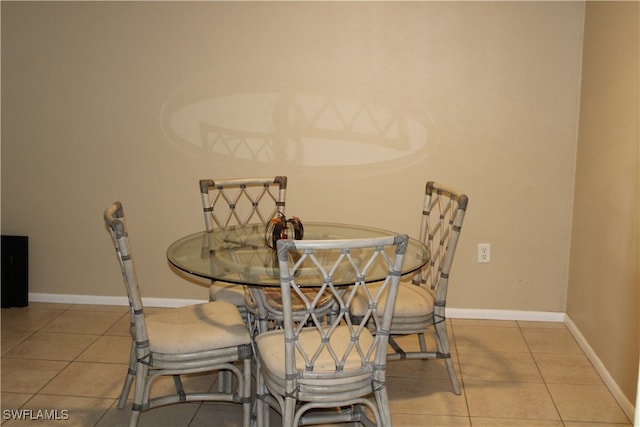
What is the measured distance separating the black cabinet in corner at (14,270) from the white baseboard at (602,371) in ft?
9.95

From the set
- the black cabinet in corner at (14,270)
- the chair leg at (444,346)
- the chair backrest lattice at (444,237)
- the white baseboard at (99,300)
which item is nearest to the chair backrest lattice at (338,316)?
the chair backrest lattice at (444,237)

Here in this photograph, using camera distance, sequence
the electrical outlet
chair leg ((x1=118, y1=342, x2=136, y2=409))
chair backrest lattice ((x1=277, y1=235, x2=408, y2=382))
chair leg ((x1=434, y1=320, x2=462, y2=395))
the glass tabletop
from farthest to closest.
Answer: the electrical outlet < chair leg ((x1=434, y1=320, x2=462, y2=395)) < chair leg ((x1=118, y1=342, x2=136, y2=409)) < the glass tabletop < chair backrest lattice ((x1=277, y1=235, x2=408, y2=382))

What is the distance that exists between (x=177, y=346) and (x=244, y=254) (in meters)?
0.44

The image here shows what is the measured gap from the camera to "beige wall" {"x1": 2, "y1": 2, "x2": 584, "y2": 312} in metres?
3.78

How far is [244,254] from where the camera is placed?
2793 mm

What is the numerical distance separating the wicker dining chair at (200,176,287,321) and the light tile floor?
424 millimetres

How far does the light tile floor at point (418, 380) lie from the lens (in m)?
2.88

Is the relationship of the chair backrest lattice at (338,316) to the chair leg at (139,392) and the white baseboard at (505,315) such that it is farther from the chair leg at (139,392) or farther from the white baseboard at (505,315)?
the white baseboard at (505,315)

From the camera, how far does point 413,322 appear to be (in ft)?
9.71

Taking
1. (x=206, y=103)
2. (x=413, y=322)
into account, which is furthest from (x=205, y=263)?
(x=206, y=103)

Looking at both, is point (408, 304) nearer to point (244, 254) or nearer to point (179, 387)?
point (244, 254)

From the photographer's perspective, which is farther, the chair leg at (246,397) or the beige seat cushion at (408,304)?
the beige seat cushion at (408,304)

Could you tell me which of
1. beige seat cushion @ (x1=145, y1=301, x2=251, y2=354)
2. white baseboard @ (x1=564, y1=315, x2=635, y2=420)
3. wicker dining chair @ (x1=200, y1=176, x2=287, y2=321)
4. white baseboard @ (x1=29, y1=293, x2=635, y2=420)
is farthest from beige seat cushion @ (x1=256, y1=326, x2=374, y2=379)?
white baseboard @ (x1=29, y1=293, x2=635, y2=420)

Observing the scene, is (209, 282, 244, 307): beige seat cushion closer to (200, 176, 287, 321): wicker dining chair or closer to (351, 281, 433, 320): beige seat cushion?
(200, 176, 287, 321): wicker dining chair
